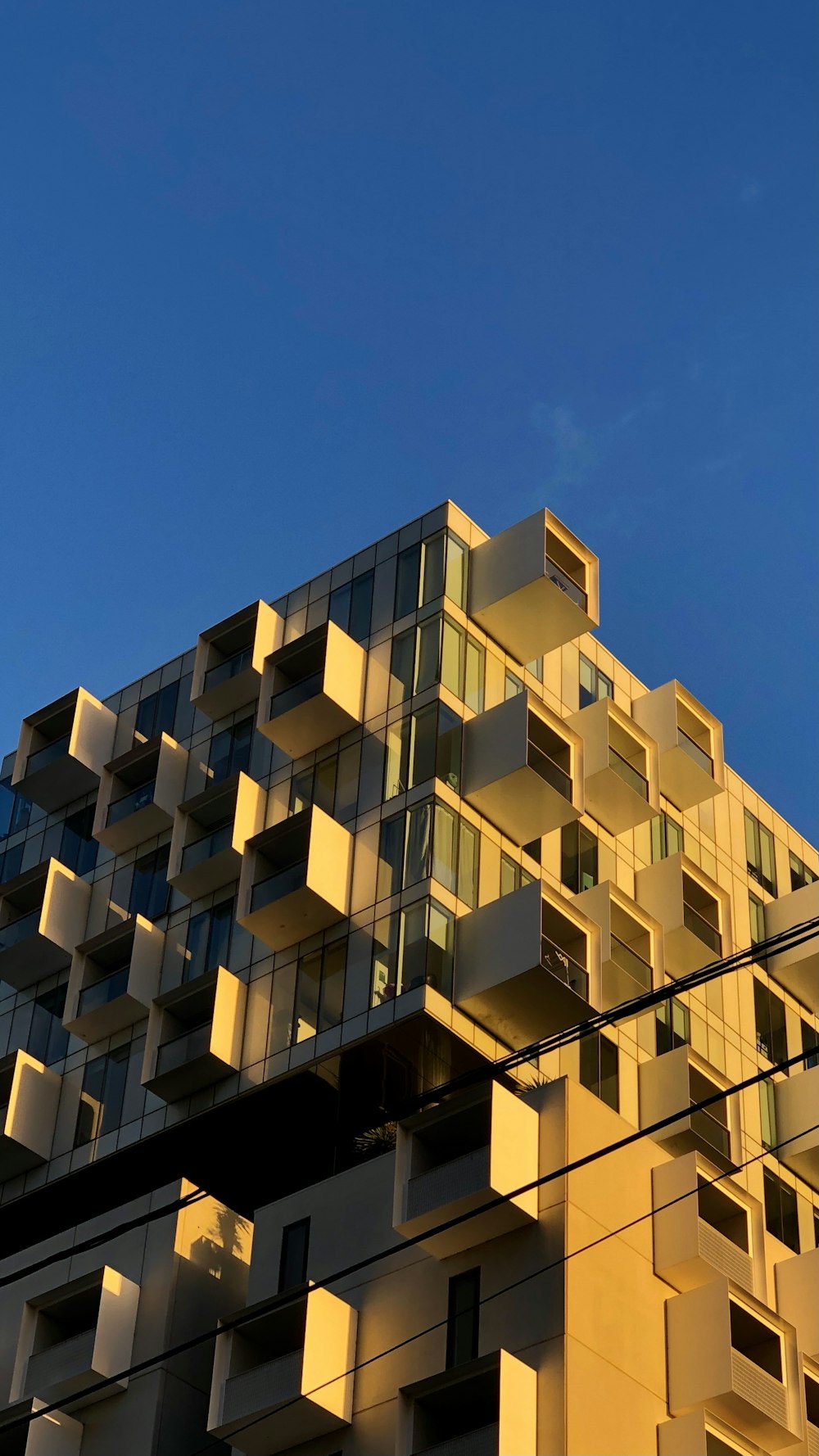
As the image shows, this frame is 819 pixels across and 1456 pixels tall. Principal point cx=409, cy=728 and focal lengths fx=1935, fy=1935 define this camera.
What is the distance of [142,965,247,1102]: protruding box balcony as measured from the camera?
164ft

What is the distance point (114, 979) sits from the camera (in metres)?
54.4

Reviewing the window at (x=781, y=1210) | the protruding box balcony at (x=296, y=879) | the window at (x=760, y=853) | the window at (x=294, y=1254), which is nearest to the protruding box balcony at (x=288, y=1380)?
the window at (x=294, y=1254)

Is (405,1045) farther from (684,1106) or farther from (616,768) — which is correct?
(616,768)

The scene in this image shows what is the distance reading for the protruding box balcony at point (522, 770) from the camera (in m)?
50.5

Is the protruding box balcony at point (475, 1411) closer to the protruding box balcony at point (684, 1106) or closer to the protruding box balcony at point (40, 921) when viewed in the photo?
the protruding box balcony at point (684, 1106)

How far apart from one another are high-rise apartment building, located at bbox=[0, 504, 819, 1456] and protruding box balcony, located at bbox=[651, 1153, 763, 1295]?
92 millimetres

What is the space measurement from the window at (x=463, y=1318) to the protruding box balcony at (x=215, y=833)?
15359mm

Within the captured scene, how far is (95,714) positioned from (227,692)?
6406mm

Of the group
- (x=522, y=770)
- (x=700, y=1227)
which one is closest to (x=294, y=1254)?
(x=700, y=1227)

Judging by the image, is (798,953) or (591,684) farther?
(798,953)

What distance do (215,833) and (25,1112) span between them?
934 cm

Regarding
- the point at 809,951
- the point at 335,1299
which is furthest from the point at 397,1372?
the point at 809,951

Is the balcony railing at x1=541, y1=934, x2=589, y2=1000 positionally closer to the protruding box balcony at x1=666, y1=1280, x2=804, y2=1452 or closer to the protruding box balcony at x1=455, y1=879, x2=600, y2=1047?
the protruding box balcony at x1=455, y1=879, x2=600, y2=1047

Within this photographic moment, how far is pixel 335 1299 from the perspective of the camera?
138 ft
